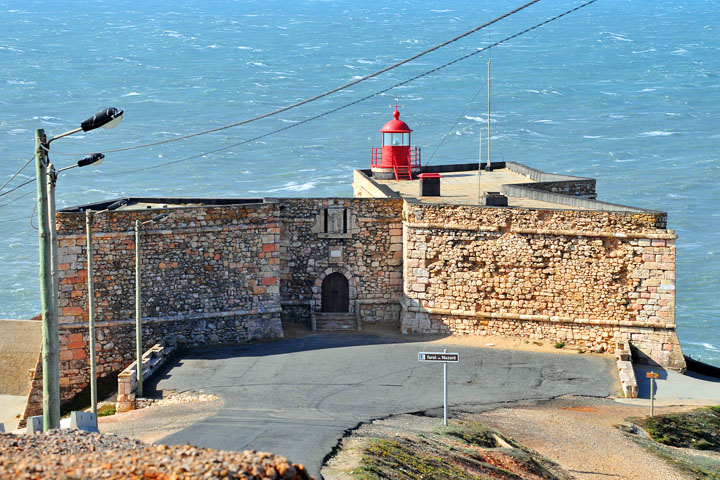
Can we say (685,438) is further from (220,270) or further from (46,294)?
(46,294)

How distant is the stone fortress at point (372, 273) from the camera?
2827 cm

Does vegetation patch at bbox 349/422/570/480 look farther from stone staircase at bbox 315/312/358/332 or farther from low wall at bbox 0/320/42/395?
low wall at bbox 0/320/42/395

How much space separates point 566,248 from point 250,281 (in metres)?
8.84

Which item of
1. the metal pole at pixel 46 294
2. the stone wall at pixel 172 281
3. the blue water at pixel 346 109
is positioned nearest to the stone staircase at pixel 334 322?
the stone wall at pixel 172 281

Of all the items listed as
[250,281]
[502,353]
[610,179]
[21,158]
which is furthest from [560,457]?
[21,158]

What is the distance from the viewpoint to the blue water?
6900cm

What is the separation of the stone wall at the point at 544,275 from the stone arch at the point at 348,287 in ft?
5.90

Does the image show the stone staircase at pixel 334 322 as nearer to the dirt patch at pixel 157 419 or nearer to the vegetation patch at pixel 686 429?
the dirt patch at pixel 157 419

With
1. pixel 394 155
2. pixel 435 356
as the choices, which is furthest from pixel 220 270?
pixel 394 155

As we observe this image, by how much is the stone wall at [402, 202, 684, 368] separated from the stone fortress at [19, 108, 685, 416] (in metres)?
0.03

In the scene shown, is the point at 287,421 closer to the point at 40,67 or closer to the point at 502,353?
the point at 502,353

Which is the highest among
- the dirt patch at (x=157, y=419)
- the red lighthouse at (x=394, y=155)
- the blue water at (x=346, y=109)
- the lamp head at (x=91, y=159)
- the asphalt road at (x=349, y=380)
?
the blue water at (x=346, y=109)

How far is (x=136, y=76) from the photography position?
401 feet

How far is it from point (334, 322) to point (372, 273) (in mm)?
1839
